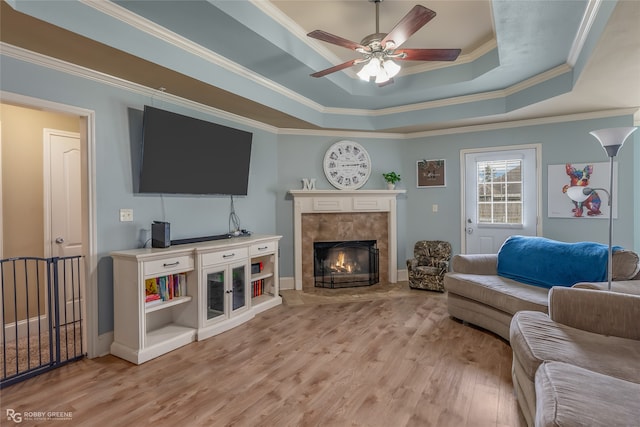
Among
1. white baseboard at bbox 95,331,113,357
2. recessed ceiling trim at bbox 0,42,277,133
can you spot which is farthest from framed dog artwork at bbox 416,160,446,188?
white baseboard at bbox 95,331,113,357

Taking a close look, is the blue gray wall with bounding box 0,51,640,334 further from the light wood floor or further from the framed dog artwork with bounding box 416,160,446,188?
the light wood floor

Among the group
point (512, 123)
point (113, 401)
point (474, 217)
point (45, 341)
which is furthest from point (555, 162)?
point (45, 341)

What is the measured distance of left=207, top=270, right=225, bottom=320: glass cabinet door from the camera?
3305 millimetres

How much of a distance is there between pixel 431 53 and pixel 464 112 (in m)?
2.15

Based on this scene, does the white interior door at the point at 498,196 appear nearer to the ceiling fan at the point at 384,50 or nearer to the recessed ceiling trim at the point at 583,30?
the recessed ceiling trim at the point at 583,30

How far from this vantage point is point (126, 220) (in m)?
3.04

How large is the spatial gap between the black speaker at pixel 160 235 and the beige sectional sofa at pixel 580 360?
9.48 feet

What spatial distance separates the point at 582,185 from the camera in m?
4.14

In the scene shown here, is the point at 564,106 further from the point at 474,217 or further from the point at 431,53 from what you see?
the point at 431,53

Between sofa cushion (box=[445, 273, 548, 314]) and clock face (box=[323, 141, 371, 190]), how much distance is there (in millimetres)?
2114

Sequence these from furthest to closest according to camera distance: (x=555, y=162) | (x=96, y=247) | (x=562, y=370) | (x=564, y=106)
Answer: (x=555, y=162) → (x=564, y=106) → (x=96, y=247) → (x=562, y=370)

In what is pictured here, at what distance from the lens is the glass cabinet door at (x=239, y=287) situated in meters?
3.60

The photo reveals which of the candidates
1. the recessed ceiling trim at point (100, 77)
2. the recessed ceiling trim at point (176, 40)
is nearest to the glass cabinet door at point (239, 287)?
the recessed ceiling trim at point (100, 77)

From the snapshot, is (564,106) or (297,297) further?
(297,297)
